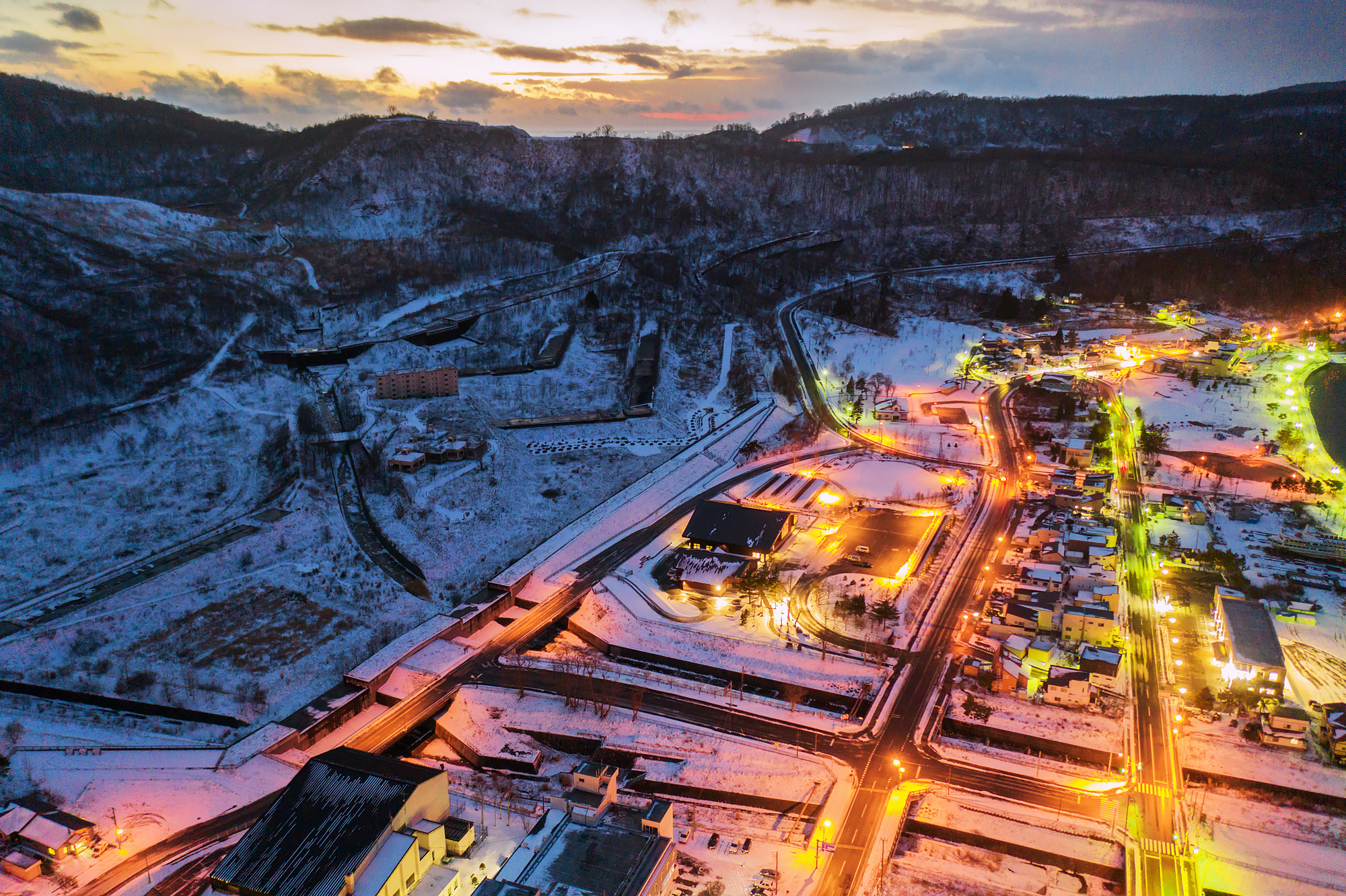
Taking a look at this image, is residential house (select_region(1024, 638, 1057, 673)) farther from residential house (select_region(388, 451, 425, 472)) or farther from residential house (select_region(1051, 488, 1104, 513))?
residential house (select_region(388, 451, 425, 472))

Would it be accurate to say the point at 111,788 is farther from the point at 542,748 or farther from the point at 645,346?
the point at 645,346

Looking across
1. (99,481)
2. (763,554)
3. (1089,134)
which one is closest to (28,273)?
(99,481)

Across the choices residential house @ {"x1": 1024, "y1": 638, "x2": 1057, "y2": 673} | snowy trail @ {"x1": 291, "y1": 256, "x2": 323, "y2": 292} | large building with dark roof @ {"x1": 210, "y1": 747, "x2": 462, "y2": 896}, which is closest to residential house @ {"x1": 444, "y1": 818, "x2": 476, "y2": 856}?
large building with dark roof @ {"x1": 210, "y1": 747, "x2": 462, "y2": 896}

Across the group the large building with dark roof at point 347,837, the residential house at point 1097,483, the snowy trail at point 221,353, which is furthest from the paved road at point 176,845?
the residential house at point 1097,483

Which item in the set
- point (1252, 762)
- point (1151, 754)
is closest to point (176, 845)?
point (1151, 754)

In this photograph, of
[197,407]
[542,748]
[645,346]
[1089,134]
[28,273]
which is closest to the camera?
[542,748]

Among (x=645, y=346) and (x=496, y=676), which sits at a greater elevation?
(x=645, y=346)

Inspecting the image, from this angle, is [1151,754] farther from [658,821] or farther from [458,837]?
[458,837]
